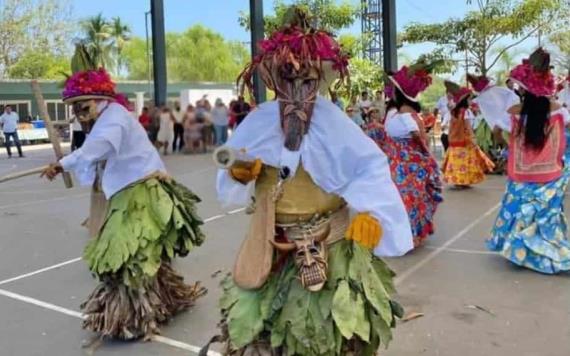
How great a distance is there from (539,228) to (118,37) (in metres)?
47.7

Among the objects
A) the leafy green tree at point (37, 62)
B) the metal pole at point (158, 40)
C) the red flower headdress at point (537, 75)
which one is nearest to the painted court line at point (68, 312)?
the red flower headdress at point (537, 75)

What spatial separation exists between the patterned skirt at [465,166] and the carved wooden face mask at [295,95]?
7.82 metres

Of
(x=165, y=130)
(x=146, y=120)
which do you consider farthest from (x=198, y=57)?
(x=165, y=130)

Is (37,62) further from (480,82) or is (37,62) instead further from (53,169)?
(53,169)

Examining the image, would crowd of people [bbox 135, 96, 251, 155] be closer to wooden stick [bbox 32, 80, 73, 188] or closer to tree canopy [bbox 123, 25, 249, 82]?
wooden stick [bbox 32, 80, 73, 188]

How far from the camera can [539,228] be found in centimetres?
Result: 533

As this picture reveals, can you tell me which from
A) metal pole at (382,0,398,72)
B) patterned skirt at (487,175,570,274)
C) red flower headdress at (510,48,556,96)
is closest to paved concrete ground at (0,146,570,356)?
patterned skirt at (487,175,570,274)

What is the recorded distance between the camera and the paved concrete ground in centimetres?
401

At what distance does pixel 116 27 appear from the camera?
49.0 meters

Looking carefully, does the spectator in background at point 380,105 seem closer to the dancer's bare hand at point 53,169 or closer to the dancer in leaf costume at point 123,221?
the dancer in leaf costume at point 123,221

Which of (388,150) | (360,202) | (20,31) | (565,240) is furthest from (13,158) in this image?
(360,202)

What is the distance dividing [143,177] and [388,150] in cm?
289

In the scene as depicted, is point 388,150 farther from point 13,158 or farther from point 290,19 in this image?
point 13,158

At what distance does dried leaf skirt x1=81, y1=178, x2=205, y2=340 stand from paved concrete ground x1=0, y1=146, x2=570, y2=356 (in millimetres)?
147
